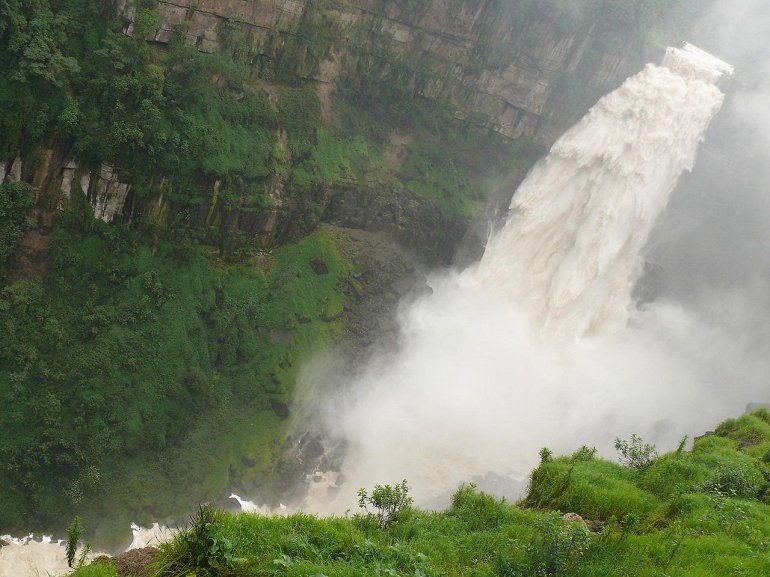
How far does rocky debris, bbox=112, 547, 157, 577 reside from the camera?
793 cm

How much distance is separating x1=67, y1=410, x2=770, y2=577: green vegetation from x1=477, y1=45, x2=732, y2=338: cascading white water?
20010 mm

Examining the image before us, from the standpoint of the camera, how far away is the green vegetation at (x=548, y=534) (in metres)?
7.87

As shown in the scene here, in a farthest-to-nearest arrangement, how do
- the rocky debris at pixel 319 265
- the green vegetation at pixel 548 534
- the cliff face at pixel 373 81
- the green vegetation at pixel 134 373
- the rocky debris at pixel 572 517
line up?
1. the rocky debris at pixel 319 265
2. the cliff face at pixel 373 81
3. the green vegetation at pixel 134 373
4. the rocky debris at pixel 572 517
5. the green vegetation at pixel 548 534

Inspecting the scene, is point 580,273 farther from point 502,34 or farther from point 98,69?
point 98,69

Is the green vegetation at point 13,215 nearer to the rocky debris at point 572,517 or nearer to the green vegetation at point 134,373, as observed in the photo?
the green vegetation at point 134,373

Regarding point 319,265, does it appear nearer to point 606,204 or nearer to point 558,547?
point 606,204

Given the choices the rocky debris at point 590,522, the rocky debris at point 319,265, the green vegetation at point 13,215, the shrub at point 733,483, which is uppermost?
the rocky debris at point 319,265

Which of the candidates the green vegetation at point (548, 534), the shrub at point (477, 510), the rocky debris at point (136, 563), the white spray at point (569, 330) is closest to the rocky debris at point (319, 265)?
the white spray at point (569, 330)

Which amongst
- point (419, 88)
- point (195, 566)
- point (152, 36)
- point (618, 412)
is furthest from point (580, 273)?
point (195, 566)

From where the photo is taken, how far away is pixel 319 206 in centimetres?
2848

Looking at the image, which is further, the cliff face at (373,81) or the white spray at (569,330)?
the white spray at (569,330)

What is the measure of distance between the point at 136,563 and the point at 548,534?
5.35m

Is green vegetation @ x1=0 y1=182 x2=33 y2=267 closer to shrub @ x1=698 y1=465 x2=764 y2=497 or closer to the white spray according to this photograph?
the white spray

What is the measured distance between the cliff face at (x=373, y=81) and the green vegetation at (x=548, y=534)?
16.8 metres
